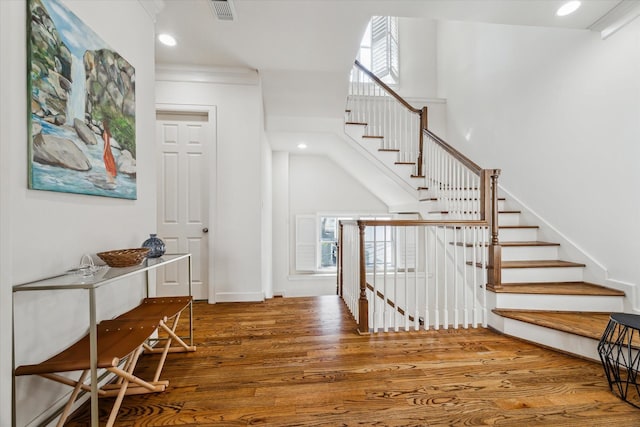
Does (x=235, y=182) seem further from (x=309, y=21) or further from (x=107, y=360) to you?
(x=107, y=360)

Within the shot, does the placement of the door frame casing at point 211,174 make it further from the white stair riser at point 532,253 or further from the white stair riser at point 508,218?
the white stair riser at point 508,218

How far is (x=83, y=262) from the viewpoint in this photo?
1.34 meters

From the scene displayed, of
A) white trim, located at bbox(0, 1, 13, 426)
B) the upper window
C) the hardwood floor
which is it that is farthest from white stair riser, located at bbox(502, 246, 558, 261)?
the upper window

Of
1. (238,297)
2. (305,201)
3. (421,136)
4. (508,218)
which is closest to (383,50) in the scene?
(421,136)

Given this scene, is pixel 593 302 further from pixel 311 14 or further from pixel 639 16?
pixel 311 14

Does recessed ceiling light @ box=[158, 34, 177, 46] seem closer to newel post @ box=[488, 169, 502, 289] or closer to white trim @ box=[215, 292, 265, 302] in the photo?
white trim @ box=[215, 292, 265, 302]

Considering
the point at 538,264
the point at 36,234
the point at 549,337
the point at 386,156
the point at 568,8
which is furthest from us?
the point at 386,156

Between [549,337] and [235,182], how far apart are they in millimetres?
3165

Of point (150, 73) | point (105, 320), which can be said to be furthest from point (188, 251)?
point (150, 73)

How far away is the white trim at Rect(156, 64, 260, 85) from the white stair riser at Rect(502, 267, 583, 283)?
130 inches

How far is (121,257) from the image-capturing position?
138 centimetres

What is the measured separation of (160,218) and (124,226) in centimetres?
146

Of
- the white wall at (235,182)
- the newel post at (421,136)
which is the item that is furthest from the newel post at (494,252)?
the white wall at (235,182)

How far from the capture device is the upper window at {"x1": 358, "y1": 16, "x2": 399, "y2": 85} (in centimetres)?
561
